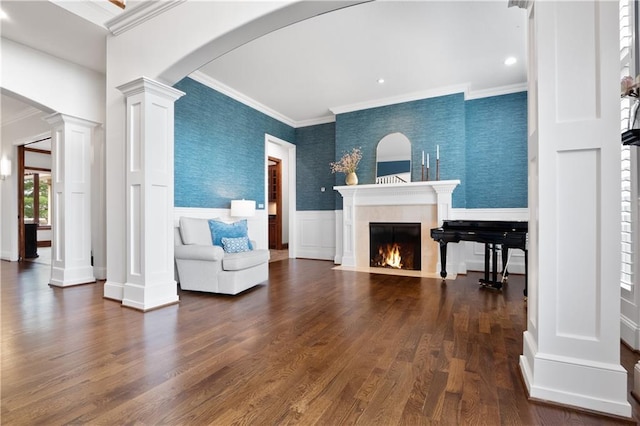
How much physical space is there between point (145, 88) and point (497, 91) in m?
4.81

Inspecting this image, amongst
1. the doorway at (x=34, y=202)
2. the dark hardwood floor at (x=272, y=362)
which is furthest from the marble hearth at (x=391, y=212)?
the doorway at (x=34, y=202)

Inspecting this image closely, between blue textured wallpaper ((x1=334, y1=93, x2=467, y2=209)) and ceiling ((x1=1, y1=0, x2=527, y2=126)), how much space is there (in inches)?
8.1

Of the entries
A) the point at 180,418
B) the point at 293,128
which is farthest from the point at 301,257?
the point at 180,418

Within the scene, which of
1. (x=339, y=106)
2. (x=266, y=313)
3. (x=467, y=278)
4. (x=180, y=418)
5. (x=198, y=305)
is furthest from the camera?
(x=339, y=106)

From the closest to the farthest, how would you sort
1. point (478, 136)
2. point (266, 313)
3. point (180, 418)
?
point (180, 418) → point (266, 313) → point (478, 136)

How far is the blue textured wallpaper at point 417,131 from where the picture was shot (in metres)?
4.86

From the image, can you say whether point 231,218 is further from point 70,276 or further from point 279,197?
point 279,197

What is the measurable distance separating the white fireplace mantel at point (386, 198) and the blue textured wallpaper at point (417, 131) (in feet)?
0.94

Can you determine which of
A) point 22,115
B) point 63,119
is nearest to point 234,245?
point 63,119

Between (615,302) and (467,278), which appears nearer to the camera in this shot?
(615,302)

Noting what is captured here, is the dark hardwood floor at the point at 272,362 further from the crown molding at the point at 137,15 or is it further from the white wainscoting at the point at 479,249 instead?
the crown molding at the point at 137,15

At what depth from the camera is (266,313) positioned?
2840mm

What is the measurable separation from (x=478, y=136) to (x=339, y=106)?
7.82 ft

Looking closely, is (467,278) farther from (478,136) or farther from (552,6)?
(552,6)
